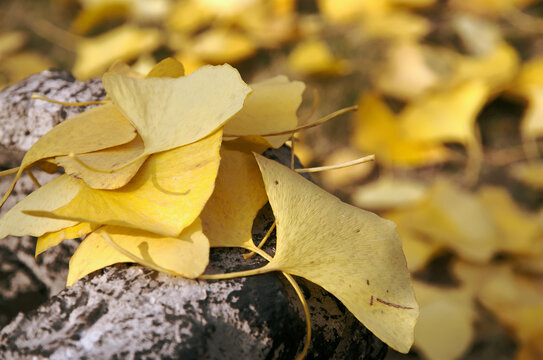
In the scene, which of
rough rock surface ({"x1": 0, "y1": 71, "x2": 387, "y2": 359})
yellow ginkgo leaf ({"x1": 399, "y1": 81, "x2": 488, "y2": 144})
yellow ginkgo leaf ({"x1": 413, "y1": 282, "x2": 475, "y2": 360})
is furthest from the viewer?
yellow ginkgo leaf ({"x1": 399, "y1": 81, "x2": 488, "y2": 144})

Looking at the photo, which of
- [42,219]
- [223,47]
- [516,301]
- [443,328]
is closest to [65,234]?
[42,219]

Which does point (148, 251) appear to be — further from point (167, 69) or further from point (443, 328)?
point (443, 328)

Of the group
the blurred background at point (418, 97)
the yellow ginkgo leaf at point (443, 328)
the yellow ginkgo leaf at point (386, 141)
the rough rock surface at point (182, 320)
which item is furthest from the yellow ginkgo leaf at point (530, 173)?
the rough rock surface at point (182, 320)

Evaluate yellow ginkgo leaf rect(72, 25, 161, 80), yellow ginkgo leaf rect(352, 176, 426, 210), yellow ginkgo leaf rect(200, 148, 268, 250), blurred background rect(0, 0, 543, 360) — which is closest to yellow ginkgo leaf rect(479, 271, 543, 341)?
blurred background rect(0, 0, 543, 360)

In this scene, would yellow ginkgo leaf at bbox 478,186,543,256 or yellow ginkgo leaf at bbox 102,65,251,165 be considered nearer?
yellow ginkgo leaf at bbox 102,65,251,165

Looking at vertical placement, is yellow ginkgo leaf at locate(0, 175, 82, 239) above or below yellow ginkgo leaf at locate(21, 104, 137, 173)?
below

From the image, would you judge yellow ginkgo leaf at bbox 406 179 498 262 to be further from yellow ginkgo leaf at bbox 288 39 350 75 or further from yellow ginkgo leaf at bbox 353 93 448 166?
yellow ginkgo leaf at bbox 288 39 350 75

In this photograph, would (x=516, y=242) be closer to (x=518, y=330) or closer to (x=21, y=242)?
(x=518, y=330)

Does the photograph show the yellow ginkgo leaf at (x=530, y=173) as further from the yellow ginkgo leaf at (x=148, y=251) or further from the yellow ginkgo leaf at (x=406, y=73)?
the yellow ginkgo leaf at (x=148, y=251)
